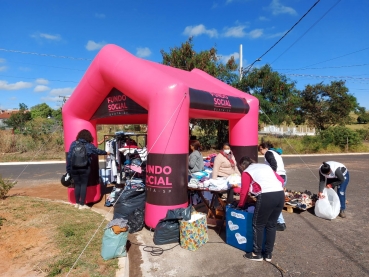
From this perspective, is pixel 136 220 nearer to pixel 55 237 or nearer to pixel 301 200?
pixel 55 237

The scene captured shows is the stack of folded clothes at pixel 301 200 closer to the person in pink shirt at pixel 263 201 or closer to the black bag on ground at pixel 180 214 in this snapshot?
the person in pink shirt at pixel 263 201

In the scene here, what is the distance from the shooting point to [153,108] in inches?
191

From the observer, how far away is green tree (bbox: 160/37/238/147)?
1714 cm

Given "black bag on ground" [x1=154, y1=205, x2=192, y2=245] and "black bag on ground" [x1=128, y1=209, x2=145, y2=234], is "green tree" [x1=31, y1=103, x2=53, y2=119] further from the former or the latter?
"black bag on ground" [x1=154, y1=205, x2=192, y2=245]

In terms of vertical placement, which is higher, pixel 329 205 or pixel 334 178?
pixel 334 178

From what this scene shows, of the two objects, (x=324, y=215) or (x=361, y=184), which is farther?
(x=361, y=184)

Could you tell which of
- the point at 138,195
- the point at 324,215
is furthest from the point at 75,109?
the point at 324,215

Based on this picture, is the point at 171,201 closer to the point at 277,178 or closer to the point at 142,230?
the point at 142,230

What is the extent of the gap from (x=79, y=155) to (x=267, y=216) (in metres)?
4.03

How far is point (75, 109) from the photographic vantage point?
663cm

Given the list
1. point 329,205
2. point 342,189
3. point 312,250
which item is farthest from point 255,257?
point 342,189

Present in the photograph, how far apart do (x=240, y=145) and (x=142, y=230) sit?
3355 millimetres

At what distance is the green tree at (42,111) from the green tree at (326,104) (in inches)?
2062

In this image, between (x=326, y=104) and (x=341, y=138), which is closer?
(x=341, y=138)
